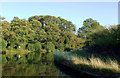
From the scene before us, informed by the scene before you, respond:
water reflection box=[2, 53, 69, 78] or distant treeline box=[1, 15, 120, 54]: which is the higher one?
distant treeline box=[1, 15, 120, 54]

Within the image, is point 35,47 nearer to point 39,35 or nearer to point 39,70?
point 39,35

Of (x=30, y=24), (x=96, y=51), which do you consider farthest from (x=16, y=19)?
(x=96, y=51)

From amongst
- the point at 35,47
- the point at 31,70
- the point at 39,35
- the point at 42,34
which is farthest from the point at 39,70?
the point at 42,34

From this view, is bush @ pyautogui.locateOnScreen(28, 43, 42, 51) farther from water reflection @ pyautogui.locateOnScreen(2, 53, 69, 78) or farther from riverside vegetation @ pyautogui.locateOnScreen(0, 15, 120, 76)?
water reflection @ pyautogui.locateOnScreen(2, 53, 69, 78)

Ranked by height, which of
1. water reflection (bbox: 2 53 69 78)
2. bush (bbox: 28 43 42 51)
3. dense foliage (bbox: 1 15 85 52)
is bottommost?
water reflection (bbox: 2 53 69 78)

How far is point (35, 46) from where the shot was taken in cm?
4766

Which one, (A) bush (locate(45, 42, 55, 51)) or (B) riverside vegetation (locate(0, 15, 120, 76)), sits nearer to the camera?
(B) riverside vegetation (locate(0, 15, 120, 76))

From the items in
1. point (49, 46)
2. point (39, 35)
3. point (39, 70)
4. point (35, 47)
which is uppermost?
point (39, 35)

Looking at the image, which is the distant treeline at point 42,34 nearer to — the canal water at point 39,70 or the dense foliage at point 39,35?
the dense foliage at point 39,35

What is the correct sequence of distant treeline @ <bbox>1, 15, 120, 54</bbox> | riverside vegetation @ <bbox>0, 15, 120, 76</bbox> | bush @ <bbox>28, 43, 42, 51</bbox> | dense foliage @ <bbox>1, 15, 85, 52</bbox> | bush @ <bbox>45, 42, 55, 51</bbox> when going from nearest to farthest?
riverside vegetation @ <bbox>0, 15, 120, 76</bbox> → distant treeline @ <bbox>1, 15, 120, 54</bbox> → dense foliage @ <bbox>1, 15, 85, 52</bbox> → bush @ <bbox>28, 43, 42, 51</bbox> → bush @ <bbox>45, 42, 55, 51</bbox>

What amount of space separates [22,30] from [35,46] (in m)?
7.30

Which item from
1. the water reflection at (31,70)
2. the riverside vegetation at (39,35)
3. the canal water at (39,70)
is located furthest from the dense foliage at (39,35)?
the water reflection at (31,70)

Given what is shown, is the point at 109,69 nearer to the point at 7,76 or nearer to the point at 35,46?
the point at 7,76

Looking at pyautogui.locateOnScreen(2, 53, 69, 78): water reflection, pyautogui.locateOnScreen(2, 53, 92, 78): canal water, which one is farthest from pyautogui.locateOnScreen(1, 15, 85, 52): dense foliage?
pyautogui.locateOnScreen(2, 53, 69, 78): water reflection
